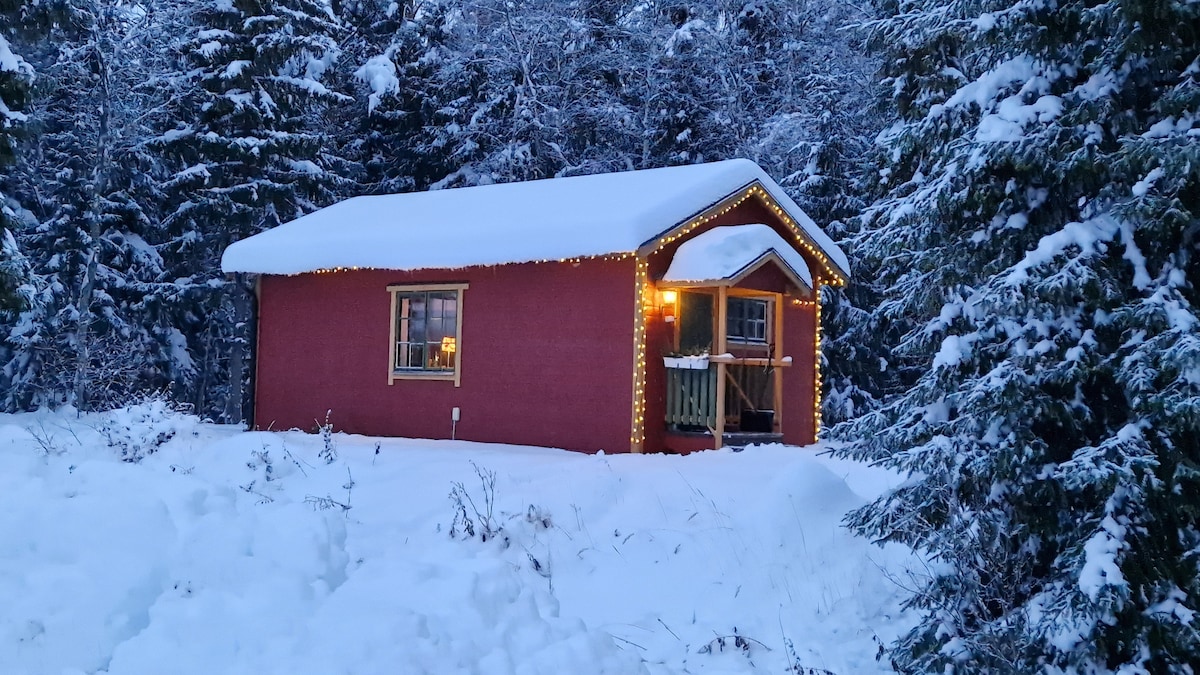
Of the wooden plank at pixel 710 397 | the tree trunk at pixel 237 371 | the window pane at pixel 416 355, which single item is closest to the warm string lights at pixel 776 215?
the wooden plank at pixel 710 397

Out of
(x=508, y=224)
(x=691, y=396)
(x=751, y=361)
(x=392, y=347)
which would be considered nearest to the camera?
(x=691, y=396)

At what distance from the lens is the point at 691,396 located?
493 inches

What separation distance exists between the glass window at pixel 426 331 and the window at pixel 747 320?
3.59 metres

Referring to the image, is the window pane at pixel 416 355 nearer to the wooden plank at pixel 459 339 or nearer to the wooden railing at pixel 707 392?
the wooden plank at pixel 459 339

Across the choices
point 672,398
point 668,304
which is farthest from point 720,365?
point 668,304

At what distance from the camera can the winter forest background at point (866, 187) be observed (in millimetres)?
5293

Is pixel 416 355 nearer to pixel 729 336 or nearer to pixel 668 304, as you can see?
pixel 668 304

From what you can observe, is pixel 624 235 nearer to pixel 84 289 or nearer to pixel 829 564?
pixel 829 564

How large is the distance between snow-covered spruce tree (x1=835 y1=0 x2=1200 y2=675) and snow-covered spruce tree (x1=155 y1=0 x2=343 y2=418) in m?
15.7

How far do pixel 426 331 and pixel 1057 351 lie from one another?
9.75 meters

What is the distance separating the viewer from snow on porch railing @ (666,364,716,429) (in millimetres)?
12328

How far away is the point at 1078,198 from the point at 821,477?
344 centimetres

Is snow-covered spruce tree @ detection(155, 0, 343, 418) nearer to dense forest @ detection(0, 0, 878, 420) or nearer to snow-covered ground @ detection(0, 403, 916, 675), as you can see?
dense forest @ detection(0, 0, 878, 420)

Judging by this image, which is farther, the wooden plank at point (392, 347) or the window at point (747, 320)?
the wooden plank at point (392, 347)
